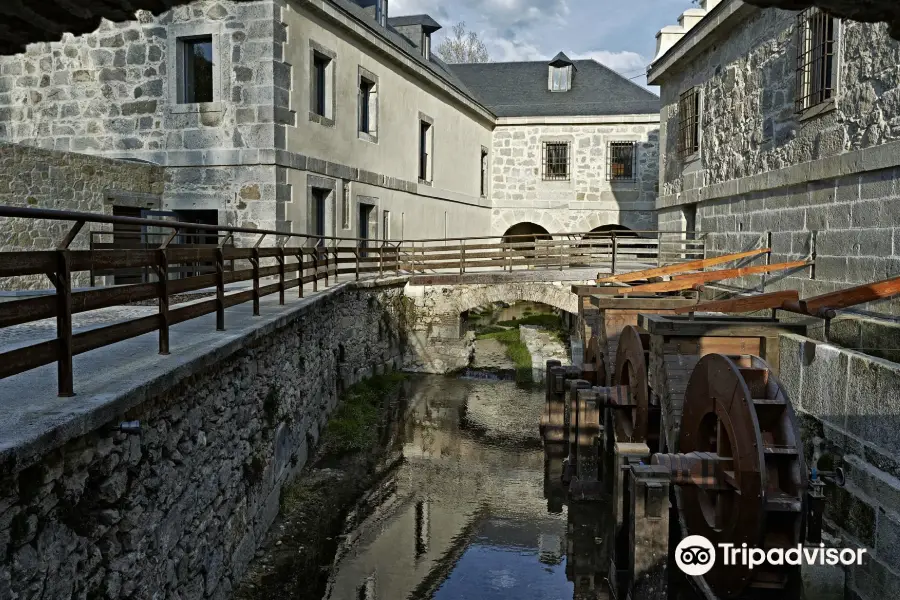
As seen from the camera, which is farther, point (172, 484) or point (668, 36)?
point (668, 36)

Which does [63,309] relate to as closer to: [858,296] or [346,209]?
[858,296]

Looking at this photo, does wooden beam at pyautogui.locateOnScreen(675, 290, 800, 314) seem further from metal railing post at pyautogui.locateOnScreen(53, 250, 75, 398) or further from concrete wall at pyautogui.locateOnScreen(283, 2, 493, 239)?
concrete wall at pyautogui.locateOnScreen(283, 2, 493, 239)

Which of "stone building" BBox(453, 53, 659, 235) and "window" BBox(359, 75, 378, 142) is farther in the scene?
"stone building" BBox(453, 53, 659, 235)

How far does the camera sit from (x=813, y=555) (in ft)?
15.5

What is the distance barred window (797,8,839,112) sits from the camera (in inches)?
311

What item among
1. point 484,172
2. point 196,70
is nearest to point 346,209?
point 196,70

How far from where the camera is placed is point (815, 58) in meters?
8.22

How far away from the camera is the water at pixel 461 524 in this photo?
630 centimetres

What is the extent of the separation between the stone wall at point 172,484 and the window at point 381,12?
11739 mm

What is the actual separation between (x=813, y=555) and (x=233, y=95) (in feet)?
35.4

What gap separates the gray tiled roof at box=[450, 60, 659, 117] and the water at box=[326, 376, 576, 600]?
15084 millimetres

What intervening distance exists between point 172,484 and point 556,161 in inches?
842

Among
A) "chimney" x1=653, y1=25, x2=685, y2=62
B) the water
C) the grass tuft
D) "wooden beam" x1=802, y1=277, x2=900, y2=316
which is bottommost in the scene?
the water

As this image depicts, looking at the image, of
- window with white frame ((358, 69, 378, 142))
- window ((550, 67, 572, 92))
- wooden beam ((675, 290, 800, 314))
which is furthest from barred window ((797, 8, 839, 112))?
window ((550, 67, 572, 92))
